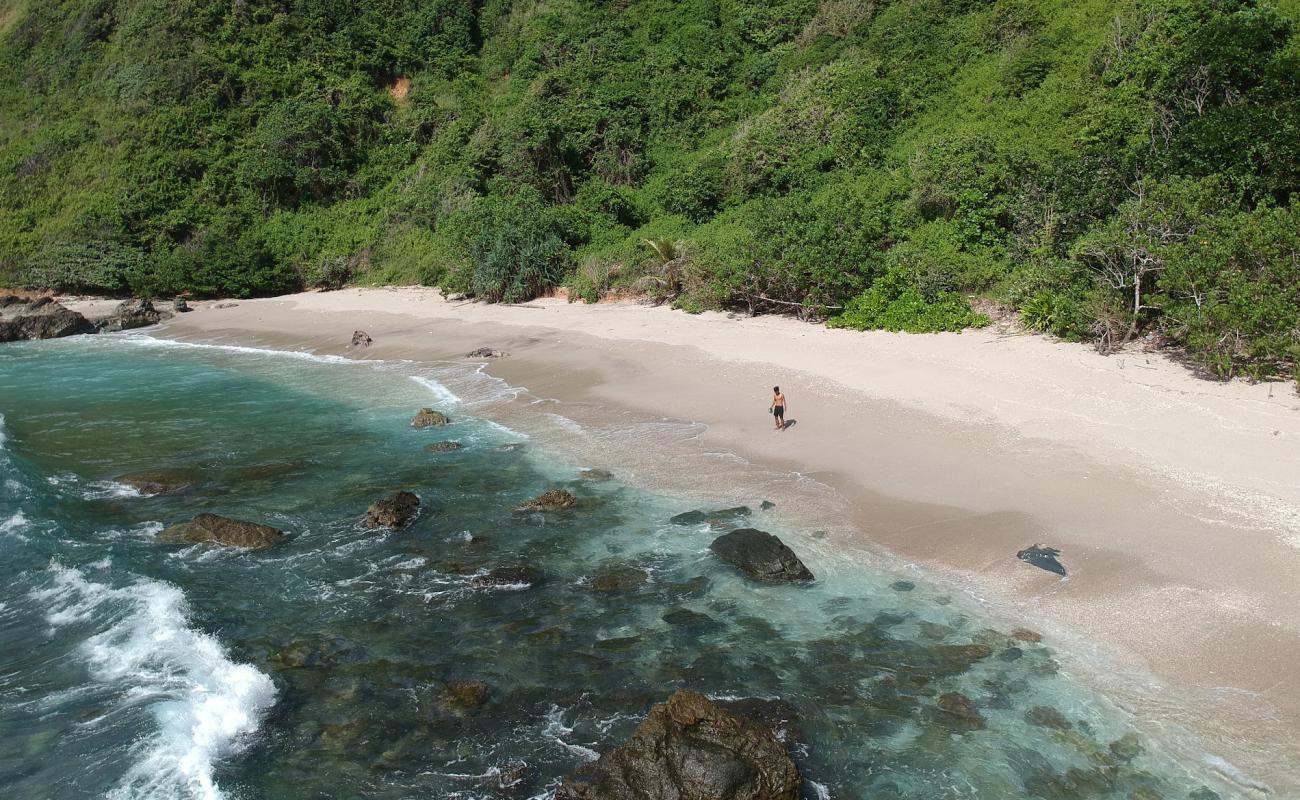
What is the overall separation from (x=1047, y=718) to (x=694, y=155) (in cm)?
2822

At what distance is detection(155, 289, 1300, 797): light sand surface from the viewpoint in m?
6.95

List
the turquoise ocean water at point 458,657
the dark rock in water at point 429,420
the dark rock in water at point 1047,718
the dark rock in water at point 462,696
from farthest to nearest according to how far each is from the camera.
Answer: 1. the dark rock in water at point 429,420
2. the dark rock in water at point 462,696
3. the dark rock in water at point 1047,718
4. the turquoise ocean water at point 458,657

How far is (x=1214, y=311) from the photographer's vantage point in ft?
41.6

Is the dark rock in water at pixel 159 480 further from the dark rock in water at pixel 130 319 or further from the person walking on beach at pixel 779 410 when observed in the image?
the dark rock in water at pixel 130 319

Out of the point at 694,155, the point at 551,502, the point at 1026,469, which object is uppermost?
the point at 694,155

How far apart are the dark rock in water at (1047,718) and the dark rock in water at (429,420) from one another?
11.7 meters

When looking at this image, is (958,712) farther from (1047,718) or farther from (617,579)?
(617,579)

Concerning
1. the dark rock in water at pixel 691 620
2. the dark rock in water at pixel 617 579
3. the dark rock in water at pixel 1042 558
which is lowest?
the dark rock in water at pixel 691 620

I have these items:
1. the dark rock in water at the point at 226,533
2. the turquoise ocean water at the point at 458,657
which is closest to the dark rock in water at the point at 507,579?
the turquoise ocean water at the point at 458,657

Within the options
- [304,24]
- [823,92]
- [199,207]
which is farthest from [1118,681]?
[304,24]

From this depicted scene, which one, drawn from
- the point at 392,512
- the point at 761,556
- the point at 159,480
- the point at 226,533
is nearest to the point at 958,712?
the point at 761,556

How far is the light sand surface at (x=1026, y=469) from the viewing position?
695 centimetres

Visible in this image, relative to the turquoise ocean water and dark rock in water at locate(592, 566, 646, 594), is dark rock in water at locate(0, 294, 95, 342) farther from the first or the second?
dark rock in water at locate(592, 566, 646, 594)

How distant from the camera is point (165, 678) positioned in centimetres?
742
